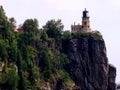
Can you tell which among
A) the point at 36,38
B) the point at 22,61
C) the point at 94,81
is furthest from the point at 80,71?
the point at 22,61

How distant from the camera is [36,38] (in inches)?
5472

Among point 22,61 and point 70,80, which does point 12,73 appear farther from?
point 70,80

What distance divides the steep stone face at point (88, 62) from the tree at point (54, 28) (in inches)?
107

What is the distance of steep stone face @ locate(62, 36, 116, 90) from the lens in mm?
147125

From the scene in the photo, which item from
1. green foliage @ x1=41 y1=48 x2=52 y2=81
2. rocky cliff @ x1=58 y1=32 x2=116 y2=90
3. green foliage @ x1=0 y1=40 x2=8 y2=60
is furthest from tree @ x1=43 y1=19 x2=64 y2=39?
green foliage @ x1=0 y1=40 x2=8 y2=60

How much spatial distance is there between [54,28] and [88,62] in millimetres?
10768

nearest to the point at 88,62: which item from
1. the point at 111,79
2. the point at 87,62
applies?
the point at 87,62

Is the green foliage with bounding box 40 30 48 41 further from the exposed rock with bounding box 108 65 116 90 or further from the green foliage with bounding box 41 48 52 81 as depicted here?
the exposed rock with bounding box 108 65 116 90

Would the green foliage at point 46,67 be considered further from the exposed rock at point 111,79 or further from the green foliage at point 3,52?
A: the exposed rock at point 111,79

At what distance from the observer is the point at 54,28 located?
147750mm

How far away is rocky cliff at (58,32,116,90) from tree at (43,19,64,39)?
8.37 ft

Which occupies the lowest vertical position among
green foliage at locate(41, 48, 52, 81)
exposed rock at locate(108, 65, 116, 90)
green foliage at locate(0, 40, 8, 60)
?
exposed rock at locate(108, 65, 116, 90)

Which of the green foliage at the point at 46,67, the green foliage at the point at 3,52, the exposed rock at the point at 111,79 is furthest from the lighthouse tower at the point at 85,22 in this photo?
the green foliage at the point at 3,52

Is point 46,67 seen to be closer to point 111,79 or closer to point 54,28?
point 54,28
